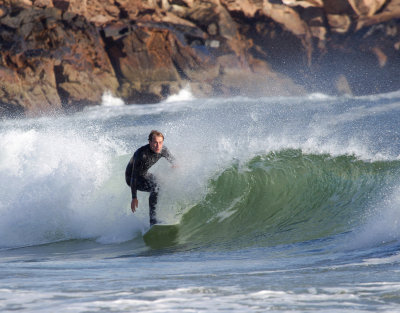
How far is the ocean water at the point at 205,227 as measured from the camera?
3279 mm

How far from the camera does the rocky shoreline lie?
108 ft

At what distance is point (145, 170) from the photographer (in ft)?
23.8

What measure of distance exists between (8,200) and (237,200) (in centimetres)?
389

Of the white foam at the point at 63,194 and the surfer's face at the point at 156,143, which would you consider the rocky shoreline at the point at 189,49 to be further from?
the surfer's face at the point at 156,143

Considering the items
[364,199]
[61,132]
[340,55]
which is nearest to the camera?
[364,199]

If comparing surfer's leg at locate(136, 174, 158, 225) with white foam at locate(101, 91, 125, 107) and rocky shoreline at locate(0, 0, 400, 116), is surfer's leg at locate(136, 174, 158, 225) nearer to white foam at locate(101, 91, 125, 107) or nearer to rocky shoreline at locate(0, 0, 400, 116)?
rocky shoreline at locate(0, 0, 400, 116)

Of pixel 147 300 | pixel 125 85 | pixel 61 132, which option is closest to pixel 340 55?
pixel 125 85

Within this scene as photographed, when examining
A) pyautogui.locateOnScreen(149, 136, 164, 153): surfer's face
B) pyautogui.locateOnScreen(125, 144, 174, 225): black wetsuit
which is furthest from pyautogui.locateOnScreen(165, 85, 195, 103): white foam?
pyautogui.locateOnScreen(149, 136, 164, 153): surfer's face

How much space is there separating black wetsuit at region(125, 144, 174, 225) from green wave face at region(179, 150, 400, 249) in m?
0.65

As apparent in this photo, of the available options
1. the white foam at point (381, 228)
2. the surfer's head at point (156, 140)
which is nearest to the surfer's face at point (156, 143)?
the surfer's head at point (156, 140)

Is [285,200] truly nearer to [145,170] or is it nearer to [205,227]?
[205,227]

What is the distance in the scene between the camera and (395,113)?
25.1 meters

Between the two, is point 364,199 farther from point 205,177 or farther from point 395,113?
point 395,113

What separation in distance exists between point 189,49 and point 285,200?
3052 cm
